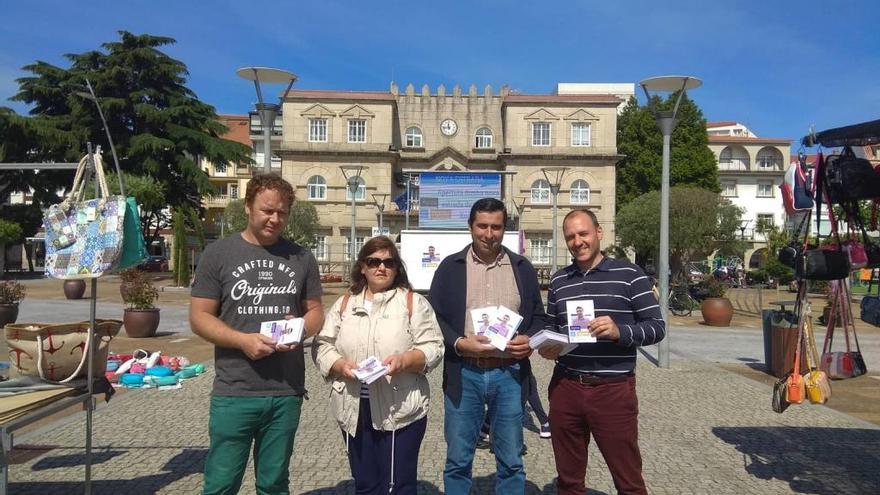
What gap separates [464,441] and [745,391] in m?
7.10

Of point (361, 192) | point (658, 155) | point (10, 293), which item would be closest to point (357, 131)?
point (361, 192)

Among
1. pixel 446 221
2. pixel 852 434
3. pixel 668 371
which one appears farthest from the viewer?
pixel 446 221

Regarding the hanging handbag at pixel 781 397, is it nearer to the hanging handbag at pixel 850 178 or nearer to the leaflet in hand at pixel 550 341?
the hanging handbag at pixel 850 178

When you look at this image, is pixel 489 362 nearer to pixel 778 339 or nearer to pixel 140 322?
pixel 778 339

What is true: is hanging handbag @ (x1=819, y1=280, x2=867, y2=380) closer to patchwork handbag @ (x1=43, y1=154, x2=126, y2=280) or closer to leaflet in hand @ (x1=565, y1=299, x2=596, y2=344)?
leaflet in hand @ (x1=565, y1=299, x2=596, y2=344)

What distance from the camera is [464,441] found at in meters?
3.78

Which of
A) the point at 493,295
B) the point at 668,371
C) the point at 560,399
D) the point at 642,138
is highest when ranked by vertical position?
the point at 642,138

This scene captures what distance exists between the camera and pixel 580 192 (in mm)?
48094

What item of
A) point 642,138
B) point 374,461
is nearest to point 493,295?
point 374,461

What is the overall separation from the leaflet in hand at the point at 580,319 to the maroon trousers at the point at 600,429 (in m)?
0.39

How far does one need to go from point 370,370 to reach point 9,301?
15.5m

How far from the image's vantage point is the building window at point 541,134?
4881 cm

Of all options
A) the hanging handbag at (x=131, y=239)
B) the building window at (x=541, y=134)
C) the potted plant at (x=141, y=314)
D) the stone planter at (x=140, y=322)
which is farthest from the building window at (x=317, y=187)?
the hanging handbag at (x=131, y=239)

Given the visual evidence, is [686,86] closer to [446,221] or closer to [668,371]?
[668,371]
